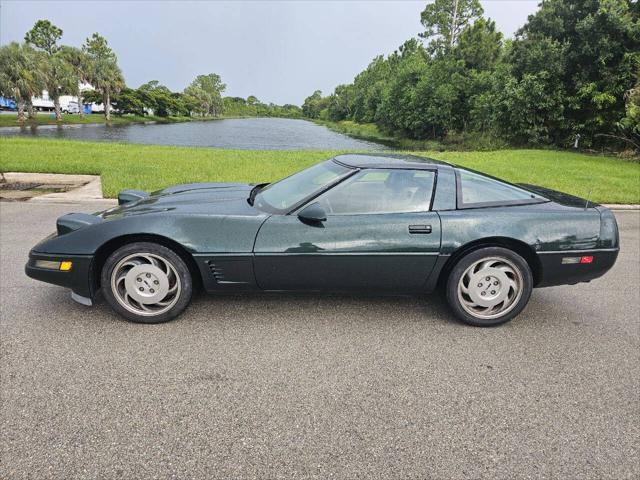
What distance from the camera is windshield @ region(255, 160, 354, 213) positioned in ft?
10.3

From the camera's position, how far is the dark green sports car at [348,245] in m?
2.93

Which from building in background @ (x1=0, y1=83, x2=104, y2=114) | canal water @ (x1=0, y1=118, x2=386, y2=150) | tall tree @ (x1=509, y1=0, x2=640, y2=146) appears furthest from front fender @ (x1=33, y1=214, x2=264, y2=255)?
building in background @ (x1=0, y1=83, x2=104, y2=114)

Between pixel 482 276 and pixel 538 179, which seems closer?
pixel 482 276

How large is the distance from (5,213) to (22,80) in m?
46.9

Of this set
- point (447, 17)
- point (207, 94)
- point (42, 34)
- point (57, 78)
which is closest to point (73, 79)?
point (57, 78)

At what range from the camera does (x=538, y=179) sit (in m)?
11.1

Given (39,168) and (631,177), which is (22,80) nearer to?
(39,168)

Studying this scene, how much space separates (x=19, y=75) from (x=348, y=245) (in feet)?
173

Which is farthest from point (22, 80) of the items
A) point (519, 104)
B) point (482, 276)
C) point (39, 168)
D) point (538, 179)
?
point (482, 276)

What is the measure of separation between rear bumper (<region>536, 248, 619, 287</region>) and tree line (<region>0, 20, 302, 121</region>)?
53182 mm

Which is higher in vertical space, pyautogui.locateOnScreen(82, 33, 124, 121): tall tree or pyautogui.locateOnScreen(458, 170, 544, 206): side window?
pyautogui.locateOnScreen(82, 33, 124, 121): tall tree

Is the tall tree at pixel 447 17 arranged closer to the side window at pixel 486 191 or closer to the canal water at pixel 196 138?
the canal water at pixel 196 138

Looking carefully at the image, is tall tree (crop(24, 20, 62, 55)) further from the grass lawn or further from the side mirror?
the side mirror

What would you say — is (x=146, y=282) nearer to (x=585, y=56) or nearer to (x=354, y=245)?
(x=354, y=245)
